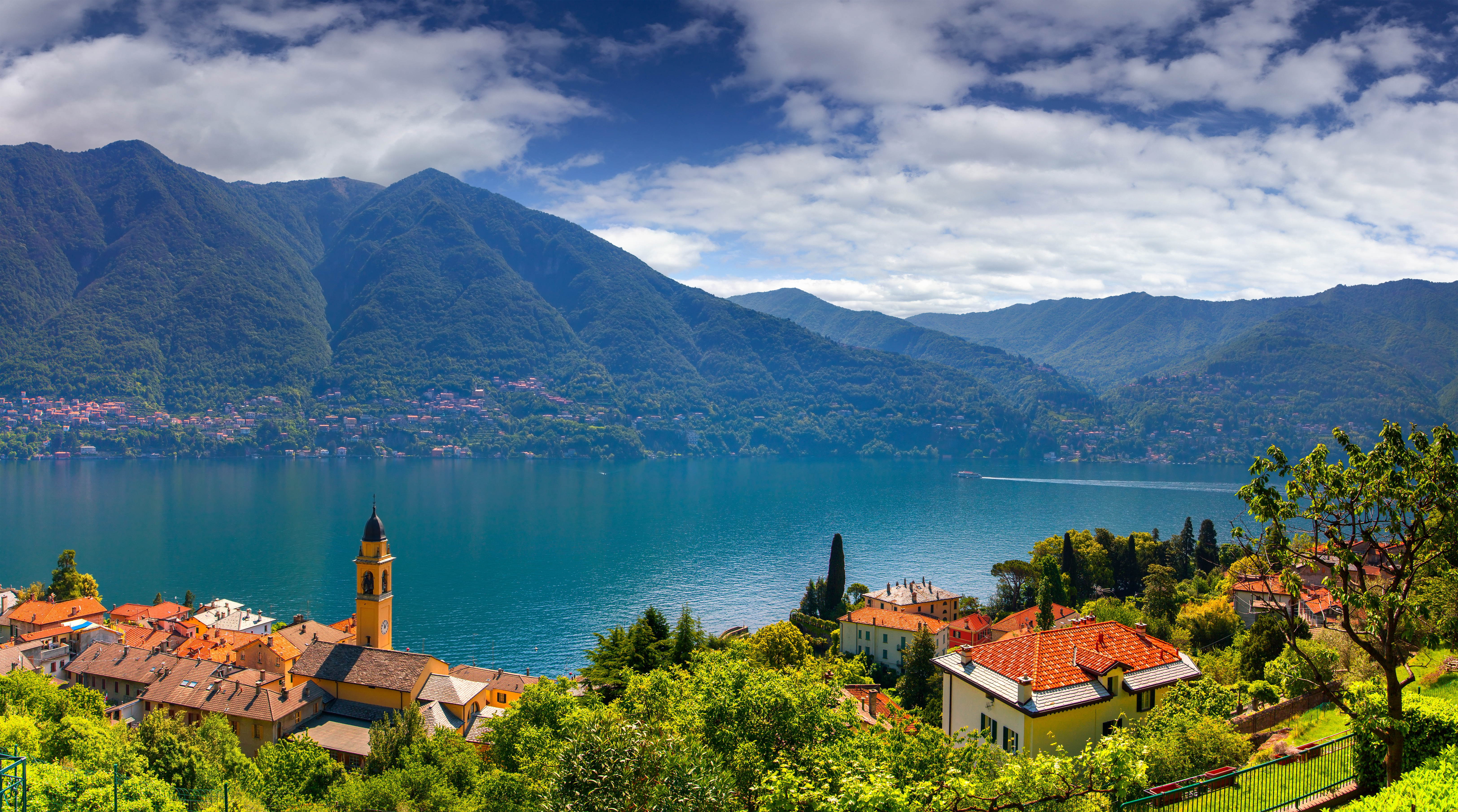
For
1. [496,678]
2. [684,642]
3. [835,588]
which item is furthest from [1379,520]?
[835,588]

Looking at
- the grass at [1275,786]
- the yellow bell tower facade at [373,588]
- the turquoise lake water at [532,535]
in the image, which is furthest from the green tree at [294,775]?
the grass at [1275,786]

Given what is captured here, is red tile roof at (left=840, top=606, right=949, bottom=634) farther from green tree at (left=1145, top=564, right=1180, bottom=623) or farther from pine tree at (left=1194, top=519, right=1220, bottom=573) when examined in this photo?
pine tree at (left=1194, top=519, right=1220, bottom=573)

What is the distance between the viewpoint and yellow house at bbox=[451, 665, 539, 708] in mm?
35906

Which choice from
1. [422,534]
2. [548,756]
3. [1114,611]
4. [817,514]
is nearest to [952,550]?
[817,514]

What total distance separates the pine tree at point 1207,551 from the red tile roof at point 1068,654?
49.7m

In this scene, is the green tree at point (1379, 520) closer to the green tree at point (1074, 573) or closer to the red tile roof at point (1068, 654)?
the red tile roof at point (1068, 654)

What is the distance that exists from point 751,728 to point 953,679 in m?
9.88

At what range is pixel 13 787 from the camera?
13461 millimetres

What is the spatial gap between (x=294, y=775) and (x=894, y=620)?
1340 inches

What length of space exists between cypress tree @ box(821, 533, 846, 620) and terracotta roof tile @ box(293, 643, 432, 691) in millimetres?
30550

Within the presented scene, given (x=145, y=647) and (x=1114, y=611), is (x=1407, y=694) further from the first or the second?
(x=145, y=647)

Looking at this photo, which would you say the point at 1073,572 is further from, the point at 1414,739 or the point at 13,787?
the point at 13,787

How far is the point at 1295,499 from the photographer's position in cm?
980

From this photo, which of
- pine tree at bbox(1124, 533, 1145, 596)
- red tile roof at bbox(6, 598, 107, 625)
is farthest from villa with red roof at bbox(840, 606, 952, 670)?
red tile roof at bbox(6, 598, 107, 625)
